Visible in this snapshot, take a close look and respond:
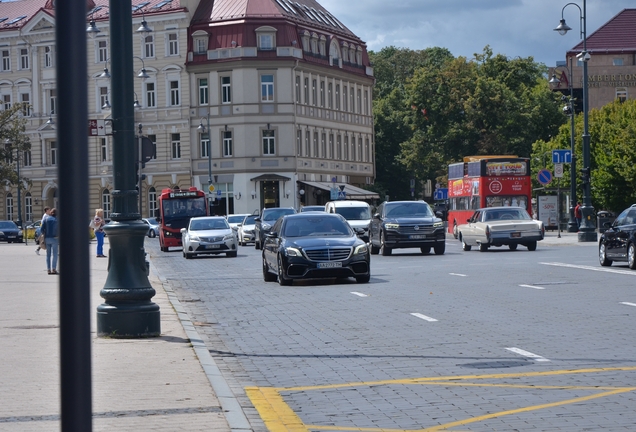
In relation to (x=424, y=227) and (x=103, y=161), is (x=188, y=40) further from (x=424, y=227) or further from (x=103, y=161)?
(x=424, y=227)

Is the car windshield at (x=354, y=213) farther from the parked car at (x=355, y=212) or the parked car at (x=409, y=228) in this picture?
the parked car at (x=409, y=228)

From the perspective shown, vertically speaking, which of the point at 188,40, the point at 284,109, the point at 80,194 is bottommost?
the point at 80,194

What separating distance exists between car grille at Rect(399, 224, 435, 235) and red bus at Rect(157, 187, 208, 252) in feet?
58.8

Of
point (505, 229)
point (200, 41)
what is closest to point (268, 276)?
point (505, 229)

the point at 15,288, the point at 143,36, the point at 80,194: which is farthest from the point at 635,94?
the point at 80,194

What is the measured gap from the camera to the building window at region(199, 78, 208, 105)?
86625 mm

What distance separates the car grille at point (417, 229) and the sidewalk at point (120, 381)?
2082 centimetres

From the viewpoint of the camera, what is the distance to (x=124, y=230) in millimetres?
13766

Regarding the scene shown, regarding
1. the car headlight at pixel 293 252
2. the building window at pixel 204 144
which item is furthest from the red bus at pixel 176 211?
the building window at pixel 204 144

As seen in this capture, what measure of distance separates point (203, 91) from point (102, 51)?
27.9 feet

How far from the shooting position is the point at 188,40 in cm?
8600

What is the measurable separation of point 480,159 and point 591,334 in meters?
40.9

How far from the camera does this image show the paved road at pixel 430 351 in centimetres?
858

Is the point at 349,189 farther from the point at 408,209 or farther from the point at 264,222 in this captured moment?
the point at 408,209
